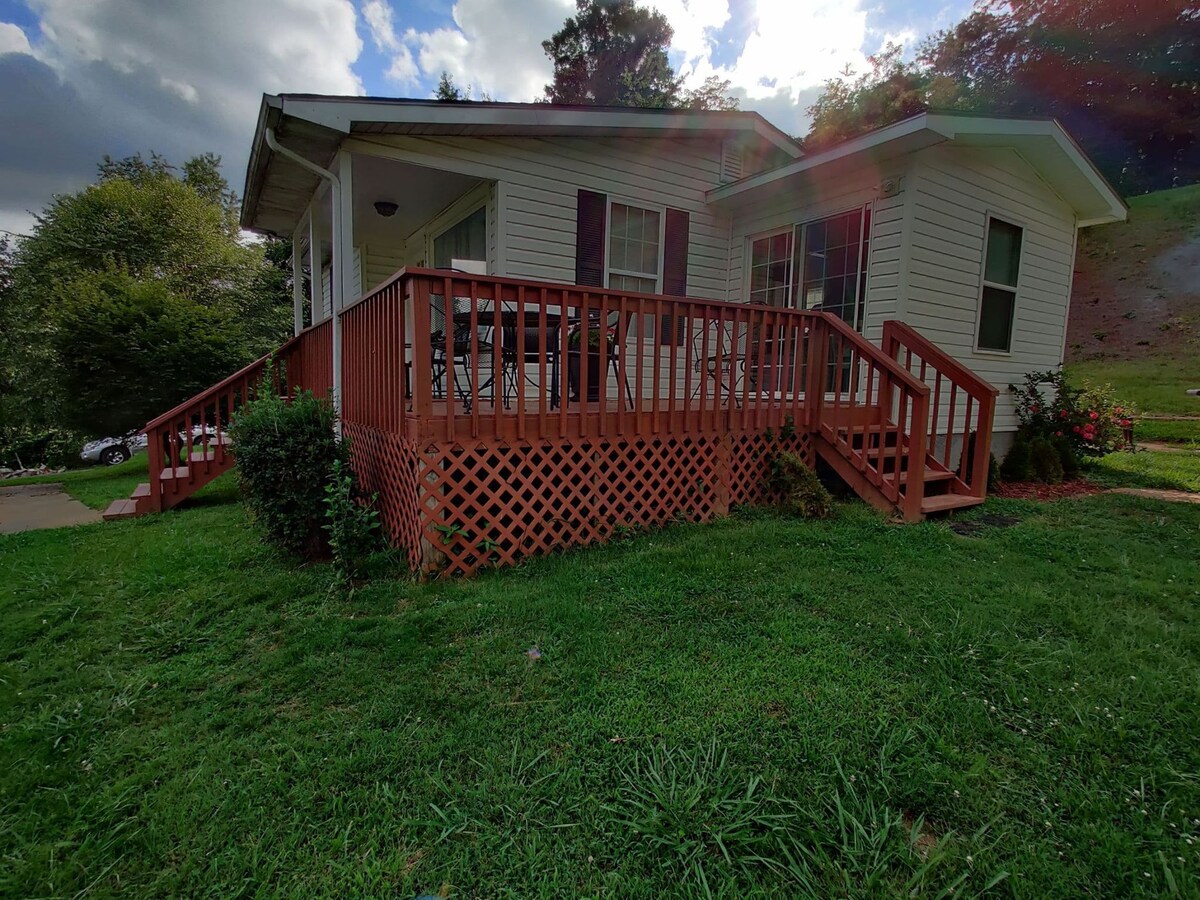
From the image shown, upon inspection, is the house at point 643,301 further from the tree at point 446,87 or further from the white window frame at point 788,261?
the tree at point 446,87

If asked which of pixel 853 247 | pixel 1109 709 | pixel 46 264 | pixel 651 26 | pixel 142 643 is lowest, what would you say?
pixel 142 643

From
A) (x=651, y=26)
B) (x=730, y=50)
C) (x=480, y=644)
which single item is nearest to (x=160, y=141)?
(x=651, y=26)

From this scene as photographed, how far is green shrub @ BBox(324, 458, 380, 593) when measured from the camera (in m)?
3.22

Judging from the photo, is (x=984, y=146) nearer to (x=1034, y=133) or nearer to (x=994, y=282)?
(x=1034, y=133)

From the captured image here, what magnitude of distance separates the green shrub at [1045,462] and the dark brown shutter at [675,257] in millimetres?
4102

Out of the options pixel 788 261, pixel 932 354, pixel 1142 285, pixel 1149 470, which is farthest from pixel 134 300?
pixel 1142 285

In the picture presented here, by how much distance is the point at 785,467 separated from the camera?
450 centimetres

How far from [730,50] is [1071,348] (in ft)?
49.6

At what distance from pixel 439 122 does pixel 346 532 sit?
3750 millimetres

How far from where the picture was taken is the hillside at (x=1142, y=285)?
48.5 feet

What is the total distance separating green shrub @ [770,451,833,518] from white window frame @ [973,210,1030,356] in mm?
3506

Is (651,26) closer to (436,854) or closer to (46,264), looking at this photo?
(46,264)

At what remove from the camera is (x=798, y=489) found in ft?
14.3

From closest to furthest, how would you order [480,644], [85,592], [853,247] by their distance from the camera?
[480,644] < [85,592] < [853,247]
